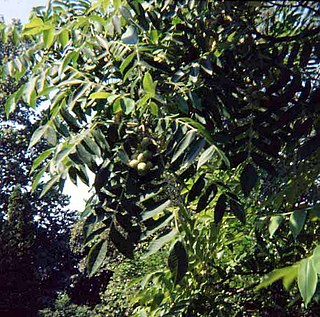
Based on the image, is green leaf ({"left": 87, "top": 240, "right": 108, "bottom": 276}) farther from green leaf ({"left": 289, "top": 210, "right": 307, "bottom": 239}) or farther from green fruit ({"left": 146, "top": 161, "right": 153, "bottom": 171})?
green leaf ({"left": 289, "top": 210, "right": 307, "bottom": 239})

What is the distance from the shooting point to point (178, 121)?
134 centimetres

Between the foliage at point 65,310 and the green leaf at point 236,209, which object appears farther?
the foliage at point 65,310

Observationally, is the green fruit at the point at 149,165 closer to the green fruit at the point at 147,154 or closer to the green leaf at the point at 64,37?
the green fruit at the point at 147,154

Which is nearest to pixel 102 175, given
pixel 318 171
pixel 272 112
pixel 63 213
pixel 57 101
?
pixel 57 101

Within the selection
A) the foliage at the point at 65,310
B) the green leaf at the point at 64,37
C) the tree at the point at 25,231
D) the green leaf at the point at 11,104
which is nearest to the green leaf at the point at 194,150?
the green leaf at the point at 64,37

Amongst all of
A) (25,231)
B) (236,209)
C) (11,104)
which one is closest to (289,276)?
(236,209)

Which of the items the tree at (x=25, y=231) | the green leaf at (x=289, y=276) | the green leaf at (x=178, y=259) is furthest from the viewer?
the tree at (x=25, y=231)

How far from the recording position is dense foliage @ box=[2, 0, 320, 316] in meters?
1.35

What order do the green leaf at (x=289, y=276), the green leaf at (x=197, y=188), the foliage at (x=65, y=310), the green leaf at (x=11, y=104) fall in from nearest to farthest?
the green leaf at (x=289, y=276) < the green leaf at (x=197, y=188) < the green leaf at (x=11, y=104) < the foliage at (x=65, y=310)

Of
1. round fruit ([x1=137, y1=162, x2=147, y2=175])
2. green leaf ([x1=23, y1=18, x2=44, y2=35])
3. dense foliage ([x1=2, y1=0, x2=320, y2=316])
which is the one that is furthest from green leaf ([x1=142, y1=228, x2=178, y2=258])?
green leaf ([x1=23, y1=18, x2=44, y2=35])

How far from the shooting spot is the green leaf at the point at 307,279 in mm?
962

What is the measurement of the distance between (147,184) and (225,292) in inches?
28.4

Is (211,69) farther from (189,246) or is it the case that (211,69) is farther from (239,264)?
(239,264)

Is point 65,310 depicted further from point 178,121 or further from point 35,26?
point 178,121
